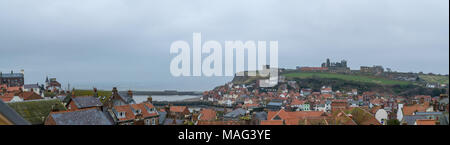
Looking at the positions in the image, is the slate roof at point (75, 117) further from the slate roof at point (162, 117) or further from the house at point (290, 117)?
the slate roof at point (162, 117)

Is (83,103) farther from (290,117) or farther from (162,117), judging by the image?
(290,117)

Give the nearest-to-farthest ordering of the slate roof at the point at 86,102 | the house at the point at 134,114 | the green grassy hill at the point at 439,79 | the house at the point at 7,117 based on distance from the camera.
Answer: the house at the point at 7,117, the green grassy hill at the point at 439,79, the house at the point at 134,114, the slate roof at the point at 86,102

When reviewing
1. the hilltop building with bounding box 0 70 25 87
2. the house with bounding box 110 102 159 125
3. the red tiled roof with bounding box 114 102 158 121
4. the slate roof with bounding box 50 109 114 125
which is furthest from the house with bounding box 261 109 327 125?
the hilltop building with bounding box 0 70 25 87

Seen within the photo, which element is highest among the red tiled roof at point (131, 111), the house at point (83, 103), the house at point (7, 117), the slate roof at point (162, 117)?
the house at point (7, 117)

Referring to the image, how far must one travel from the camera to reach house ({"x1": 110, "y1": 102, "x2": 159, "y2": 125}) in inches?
642

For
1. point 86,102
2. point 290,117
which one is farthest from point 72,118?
point 290,117

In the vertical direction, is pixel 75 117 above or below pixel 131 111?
above

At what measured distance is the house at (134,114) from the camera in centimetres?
1630

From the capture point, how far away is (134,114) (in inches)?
690

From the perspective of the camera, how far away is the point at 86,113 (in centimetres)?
1095

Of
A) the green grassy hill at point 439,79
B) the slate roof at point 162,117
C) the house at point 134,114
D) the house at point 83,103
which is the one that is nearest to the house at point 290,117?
the green grassy hill at point 439,79

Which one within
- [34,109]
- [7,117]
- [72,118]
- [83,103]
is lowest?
[34,109]
